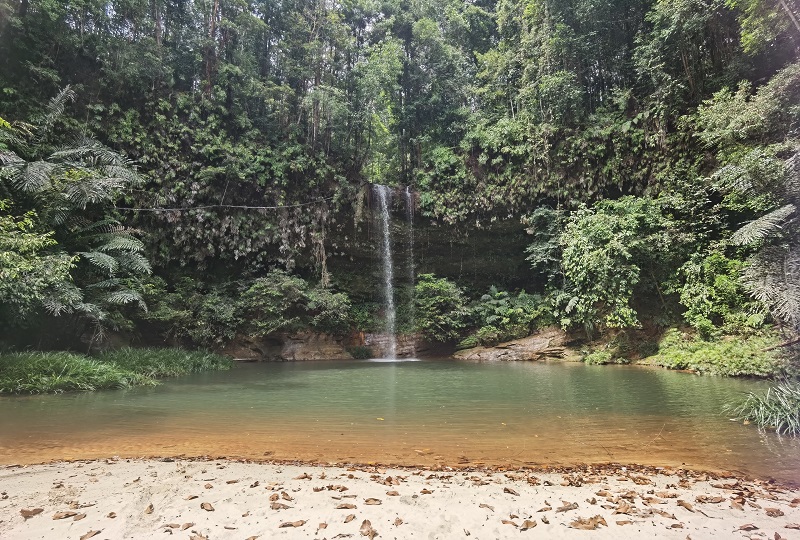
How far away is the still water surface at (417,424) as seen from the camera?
4.10 metres

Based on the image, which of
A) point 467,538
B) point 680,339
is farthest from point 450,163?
point 467,538

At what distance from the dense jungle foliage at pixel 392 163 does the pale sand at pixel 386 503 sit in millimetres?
6482

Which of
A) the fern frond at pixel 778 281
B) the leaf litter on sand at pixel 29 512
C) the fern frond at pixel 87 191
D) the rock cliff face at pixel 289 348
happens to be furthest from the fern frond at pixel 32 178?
the fern frond at pixel 778 281

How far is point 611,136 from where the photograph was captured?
14.5 m

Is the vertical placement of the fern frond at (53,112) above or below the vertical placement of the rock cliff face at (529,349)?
above

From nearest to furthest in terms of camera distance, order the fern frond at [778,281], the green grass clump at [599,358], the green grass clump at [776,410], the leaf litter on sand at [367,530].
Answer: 1. the leaf litter on sand at [367,530]
2. the green grass clump at [776,410]
3. the fern frond at [778,281]
4. the green grass clump at [599,358]

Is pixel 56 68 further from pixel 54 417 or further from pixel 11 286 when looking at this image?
pixel 54 417

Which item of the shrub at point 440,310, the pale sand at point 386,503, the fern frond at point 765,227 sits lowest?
the pale sand at point 386,503

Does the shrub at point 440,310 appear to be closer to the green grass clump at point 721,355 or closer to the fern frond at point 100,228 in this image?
the green grass clump at point 721,355

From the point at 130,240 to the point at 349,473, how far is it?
10292 millimetres

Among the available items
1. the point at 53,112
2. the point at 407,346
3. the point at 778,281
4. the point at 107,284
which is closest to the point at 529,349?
the point at 407,346

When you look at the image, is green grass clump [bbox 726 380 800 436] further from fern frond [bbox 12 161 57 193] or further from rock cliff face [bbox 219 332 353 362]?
fern frond [bbox 12 161 57 193]

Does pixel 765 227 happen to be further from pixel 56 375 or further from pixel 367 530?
pixel 56 375

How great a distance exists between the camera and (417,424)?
17.2ft
